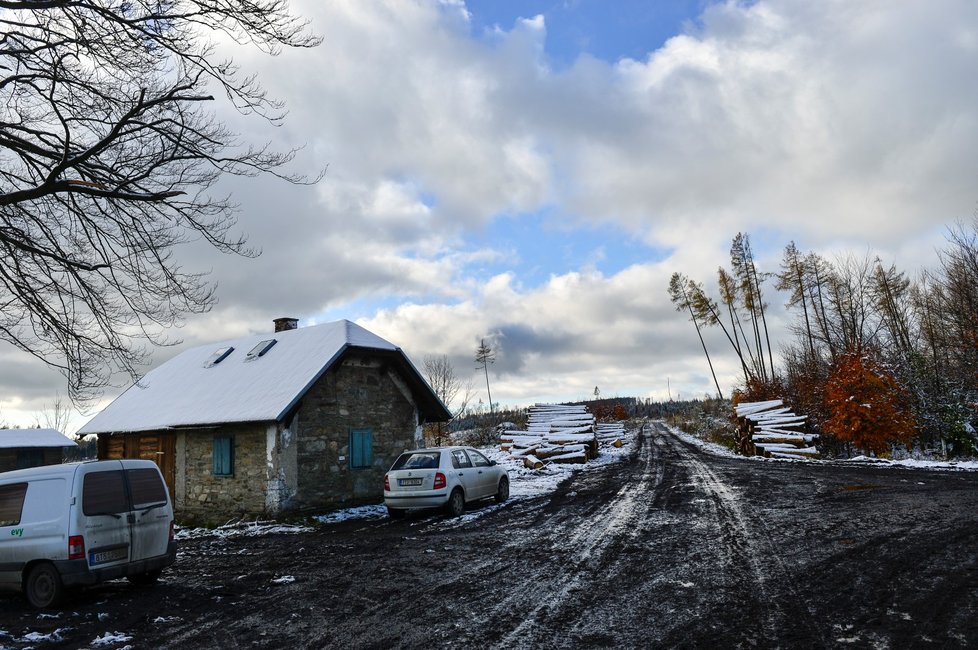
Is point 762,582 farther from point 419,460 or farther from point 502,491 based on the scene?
point 502,491

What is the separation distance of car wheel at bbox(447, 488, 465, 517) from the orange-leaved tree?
585 inches

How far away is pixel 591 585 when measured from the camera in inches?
266

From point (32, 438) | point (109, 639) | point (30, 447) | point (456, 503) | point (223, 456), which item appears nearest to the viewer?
point (109, 639)

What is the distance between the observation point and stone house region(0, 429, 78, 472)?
39562 mm

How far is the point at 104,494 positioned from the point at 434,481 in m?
6.73

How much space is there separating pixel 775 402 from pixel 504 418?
30.6 m

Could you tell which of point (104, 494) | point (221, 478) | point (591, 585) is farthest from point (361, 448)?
point (591, 585)

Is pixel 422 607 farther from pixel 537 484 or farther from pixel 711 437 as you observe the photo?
pixel 711 437

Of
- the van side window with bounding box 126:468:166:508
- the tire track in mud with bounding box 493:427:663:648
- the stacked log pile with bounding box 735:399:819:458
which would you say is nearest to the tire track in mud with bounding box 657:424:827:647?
the tire track in mud with bounding box 493:427:663:648

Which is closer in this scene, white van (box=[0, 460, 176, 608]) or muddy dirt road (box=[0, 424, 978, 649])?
muddy dirt road (box=[0, 424, 978, 649])

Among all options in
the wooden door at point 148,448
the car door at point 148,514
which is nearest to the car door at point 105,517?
the car door at point 148,514

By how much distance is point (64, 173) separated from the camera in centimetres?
841

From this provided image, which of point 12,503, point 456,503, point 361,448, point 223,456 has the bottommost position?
point 456,503

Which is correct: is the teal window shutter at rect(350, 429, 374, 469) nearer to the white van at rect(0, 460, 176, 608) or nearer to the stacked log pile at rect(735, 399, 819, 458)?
the white van at rect(0, 460, 176, 608)
